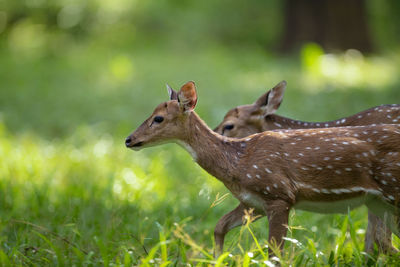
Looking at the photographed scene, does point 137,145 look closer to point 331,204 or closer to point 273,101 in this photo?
point 331,204

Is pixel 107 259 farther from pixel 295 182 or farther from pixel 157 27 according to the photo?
pixel 157 27

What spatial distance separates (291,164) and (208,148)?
677 mm

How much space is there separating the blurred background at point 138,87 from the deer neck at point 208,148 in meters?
0.25

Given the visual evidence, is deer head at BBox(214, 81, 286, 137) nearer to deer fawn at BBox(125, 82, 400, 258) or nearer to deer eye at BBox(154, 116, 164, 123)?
deer fawn at BBox(125, 82, 400, 258)

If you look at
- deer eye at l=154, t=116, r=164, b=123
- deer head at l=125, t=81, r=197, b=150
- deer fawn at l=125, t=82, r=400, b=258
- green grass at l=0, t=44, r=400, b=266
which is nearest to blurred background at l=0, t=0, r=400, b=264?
green grass at l=0, t=44, r=400, b=266

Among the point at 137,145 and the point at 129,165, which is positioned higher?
the point at 137,145

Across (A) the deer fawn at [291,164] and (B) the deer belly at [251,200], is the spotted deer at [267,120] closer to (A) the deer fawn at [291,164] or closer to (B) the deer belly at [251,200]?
(A) the deer fawn at [291,164]

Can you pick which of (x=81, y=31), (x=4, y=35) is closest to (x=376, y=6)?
(x=81, y=31)

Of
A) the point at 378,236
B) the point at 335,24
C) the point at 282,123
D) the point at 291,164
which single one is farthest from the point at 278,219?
the point at 335,24

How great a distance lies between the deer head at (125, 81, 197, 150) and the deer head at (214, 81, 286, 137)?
1.56 m

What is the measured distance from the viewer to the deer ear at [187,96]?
14.8ft

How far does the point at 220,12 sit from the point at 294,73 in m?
8.20

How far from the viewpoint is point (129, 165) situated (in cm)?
730

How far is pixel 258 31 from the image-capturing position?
1845cm
